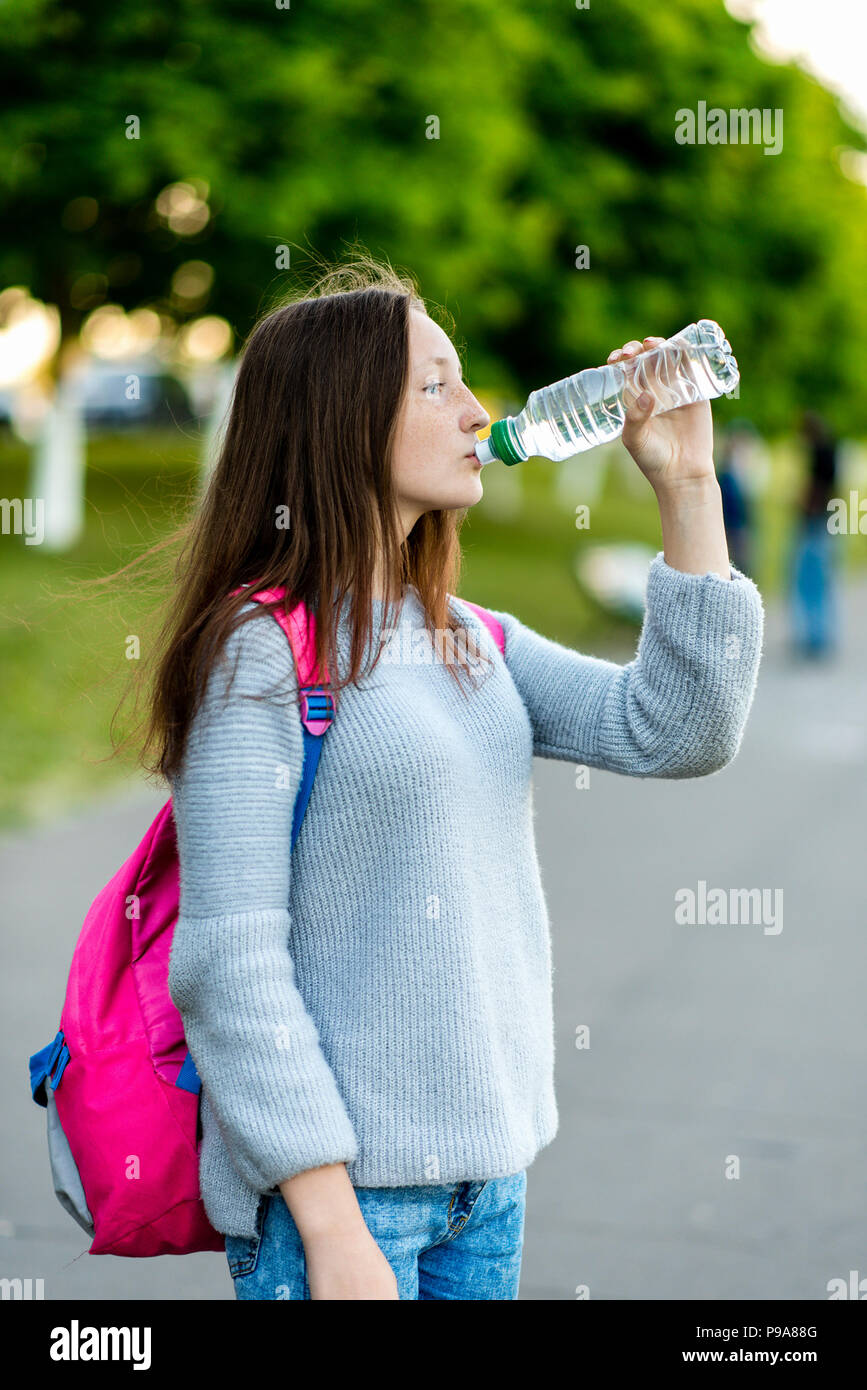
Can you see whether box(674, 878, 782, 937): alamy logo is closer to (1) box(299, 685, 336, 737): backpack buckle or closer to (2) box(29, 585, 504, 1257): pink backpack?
(2) box(29, 585, 504, 1257): pink backpack

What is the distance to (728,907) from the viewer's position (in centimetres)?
700

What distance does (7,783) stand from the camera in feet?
29.9

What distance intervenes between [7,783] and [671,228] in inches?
753

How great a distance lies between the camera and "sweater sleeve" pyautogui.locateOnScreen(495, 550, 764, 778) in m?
2.19

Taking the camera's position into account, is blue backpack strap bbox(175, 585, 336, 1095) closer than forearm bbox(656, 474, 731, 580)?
Yes

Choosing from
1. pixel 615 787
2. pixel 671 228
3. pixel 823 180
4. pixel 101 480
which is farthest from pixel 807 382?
pixel 615 787

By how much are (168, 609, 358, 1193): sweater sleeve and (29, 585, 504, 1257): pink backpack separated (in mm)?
191

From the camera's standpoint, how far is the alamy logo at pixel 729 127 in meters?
24.6

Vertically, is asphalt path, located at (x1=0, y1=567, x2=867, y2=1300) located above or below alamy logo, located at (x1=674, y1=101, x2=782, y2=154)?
below

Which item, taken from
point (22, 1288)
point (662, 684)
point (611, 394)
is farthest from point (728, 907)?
point (662, 684)

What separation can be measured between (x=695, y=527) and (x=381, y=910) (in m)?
0.67
